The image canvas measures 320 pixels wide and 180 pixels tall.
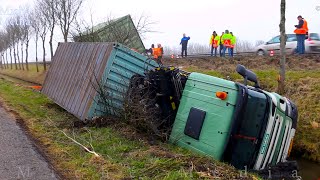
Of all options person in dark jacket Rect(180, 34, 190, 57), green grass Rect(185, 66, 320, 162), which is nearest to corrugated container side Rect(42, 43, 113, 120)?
green grass Rect(185, 66, 320, 162)

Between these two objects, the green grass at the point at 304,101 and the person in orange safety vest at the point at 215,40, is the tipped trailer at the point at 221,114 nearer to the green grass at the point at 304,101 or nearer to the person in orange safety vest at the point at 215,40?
the green grass at the point at 304,101

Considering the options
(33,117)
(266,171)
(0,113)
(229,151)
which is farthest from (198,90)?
(0,113)

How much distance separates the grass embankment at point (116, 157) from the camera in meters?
4.48

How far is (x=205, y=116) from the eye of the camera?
530cm

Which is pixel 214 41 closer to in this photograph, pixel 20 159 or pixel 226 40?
pixel 226 40

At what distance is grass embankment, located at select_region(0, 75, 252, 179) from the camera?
177 inches

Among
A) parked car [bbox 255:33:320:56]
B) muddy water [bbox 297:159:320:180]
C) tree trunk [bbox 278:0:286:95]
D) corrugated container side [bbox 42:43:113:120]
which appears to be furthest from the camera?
parked car [bbox 255:33:320:56]

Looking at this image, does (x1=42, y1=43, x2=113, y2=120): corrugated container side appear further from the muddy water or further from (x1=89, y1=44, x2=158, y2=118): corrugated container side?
the muddy water

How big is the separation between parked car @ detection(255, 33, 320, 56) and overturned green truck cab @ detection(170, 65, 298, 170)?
10913 millimetres

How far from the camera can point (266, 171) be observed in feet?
17.2

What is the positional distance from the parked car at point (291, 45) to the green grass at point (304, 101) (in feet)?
14.4

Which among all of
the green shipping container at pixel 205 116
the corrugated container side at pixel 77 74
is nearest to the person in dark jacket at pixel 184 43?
the corrugated container side at pixel 77 74

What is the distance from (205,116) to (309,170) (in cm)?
326

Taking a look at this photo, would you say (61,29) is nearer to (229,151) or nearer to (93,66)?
(93,66)
